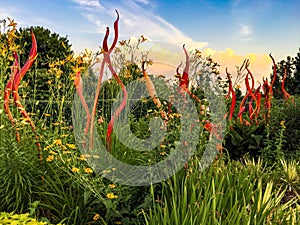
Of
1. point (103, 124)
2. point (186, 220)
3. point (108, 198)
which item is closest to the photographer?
point (186, 220)

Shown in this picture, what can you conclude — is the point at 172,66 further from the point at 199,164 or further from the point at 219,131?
the point at 199,164

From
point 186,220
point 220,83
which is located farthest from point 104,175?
point 220,83

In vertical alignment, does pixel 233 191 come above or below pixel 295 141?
below

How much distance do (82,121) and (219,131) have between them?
153 cm

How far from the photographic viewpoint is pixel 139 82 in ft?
14.6

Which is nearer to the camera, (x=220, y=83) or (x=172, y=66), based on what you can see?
(x=172, y=66)

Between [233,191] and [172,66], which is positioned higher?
[172,66]

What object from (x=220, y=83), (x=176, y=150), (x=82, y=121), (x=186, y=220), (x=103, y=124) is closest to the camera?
(x=186, y=220)

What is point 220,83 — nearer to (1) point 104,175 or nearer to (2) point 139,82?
(2) point 139,82

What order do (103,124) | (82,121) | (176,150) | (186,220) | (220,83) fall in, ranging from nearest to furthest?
(186,220) → (176,150) → (82,121) → (103,124) → (220,83)

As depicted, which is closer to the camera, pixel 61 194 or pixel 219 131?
pixel 61 194

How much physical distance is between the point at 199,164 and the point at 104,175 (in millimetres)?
883

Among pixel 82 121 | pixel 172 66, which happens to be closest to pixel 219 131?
pixel 172 66

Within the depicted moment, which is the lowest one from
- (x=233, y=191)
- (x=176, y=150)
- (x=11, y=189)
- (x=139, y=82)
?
(x=11, y=189)
